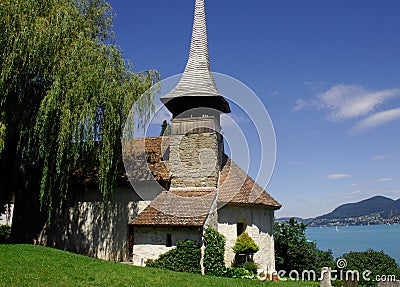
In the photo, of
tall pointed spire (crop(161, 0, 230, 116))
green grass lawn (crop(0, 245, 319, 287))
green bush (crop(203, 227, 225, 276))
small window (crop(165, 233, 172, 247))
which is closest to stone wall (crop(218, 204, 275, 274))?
green bush (crop(203, 227, 225, 276))

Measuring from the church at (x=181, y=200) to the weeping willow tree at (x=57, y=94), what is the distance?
1.82 m

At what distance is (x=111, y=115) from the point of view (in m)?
16.5

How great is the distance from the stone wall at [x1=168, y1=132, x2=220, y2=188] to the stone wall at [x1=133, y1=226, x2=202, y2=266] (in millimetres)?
3433

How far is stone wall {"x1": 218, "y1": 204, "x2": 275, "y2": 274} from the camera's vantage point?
19.7m

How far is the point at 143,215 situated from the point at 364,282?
11.2 meters

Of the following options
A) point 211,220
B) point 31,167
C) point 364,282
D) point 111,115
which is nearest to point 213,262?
point 211,220

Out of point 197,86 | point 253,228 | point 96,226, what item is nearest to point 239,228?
point 253,228

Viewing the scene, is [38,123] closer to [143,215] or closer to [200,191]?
[143,215]

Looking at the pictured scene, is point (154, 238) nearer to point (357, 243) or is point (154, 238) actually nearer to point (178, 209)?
point (178, 209)

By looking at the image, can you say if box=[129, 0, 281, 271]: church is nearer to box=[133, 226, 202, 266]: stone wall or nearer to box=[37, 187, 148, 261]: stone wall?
box=[133, 226, 202, 266]: stone wall

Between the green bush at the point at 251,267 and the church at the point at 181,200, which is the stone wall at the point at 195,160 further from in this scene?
the green bush at the point at 251,267

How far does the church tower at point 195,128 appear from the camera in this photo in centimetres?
2091

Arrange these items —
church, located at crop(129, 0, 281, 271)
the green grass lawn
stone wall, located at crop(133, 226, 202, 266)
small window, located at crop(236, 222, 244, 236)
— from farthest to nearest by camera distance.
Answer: small window, located at crop(236, 222, 244, 236), church, located at crop(129, 0, 281, 271), stone wall, located at crop(133, 226, 202, 266), the green grass lawn

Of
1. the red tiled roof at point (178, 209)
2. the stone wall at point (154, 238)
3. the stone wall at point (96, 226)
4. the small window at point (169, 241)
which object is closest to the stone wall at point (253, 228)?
the red tiled roof at point (178, 209)
